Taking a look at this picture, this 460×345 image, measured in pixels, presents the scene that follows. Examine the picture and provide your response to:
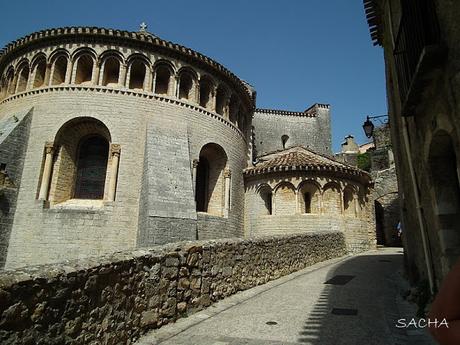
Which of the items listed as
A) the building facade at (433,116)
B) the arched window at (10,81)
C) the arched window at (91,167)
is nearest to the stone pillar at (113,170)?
the arched window at (91,167)

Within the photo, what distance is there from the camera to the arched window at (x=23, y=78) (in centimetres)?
A: 1433

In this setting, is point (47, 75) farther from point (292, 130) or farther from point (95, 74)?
point (292, 130)

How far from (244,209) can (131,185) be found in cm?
705

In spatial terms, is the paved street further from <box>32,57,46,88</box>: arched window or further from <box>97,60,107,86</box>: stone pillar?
<box>32,57,46,88</box>: arched window

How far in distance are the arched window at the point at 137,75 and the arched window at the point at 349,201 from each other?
11.8 m

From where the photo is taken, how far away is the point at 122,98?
1350 centimetres

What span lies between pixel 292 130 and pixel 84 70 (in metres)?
20.5

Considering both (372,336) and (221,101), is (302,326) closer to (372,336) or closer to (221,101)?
(372,336)

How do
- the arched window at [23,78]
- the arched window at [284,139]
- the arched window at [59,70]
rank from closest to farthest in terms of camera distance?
1. the arched window at [59,70]
2. the arched window at [23,78]
3. the arched window at [284,139]

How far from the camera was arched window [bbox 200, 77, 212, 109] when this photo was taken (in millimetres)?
15740

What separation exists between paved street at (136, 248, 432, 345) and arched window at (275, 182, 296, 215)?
7.81m

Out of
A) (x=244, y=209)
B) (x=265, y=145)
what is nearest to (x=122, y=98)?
(x=244, y=209)

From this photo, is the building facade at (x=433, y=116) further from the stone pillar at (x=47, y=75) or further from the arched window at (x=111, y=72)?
the stone pillar at (x=47, y=75)

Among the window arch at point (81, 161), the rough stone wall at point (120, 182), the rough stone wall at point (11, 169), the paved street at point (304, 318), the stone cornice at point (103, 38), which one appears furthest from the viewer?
the stone cornice at point (103, 38)
